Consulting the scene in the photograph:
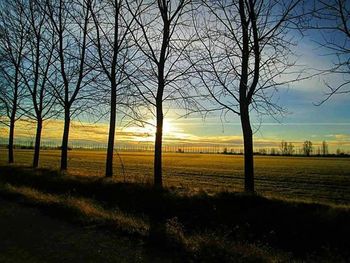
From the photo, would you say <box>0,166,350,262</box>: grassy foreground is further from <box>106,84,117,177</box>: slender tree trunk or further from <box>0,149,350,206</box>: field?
<box>106,84,117,177</box>: slender tree trunk

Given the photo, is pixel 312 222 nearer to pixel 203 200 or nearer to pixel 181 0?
pixel 203 200

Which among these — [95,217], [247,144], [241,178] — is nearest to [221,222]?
[247,144]

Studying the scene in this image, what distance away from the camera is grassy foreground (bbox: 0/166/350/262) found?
7250mm

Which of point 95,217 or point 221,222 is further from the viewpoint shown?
point 221,222

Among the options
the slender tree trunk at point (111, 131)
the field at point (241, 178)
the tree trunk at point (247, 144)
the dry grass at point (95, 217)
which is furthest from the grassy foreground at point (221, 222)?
the slender tree trunk at point (111, 131)

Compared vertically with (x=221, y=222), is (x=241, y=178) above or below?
above

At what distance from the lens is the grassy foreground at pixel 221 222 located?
725 centimetres

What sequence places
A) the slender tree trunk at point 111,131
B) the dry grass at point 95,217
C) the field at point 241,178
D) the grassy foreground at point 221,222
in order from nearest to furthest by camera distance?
the grassy foreground at point 221,222, the dry grass at point 95,217, the field at point 241,178, the slender tree trunk at point 111,131

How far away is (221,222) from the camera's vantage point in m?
11.8

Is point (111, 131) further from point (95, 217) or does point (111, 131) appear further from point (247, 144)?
point (95, 217)

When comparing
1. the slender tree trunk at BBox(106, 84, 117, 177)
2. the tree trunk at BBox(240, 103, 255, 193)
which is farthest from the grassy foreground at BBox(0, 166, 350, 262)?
the slender tree trunk at BBox(106, 84, 117, 177)

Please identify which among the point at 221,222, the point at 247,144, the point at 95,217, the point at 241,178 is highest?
the point at 247,144

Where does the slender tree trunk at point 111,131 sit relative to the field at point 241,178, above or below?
above

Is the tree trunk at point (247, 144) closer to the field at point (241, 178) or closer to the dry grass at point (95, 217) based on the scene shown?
the field at point (241, 178)
